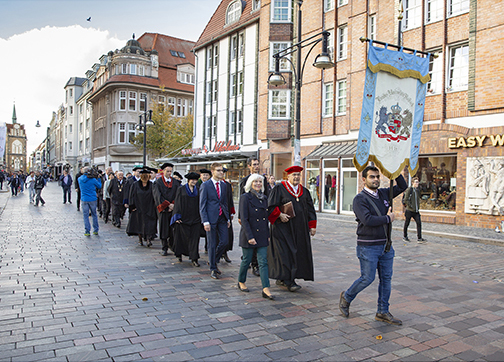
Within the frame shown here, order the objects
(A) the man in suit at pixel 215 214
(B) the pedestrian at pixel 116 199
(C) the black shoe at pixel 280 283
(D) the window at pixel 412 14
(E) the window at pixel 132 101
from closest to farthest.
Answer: (C) the black shoe at pixel 280 283
(A) the man in suit at pixel 215 214
(B) the pedestrian at pixel 116 199
(D) the window at pixel 412 14
(E) the window at pixel 132 101

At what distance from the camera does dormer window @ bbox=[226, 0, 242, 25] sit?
101 ft

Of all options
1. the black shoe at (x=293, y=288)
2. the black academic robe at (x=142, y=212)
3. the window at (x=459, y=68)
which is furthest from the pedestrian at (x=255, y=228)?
the window at (x=459, y=68)

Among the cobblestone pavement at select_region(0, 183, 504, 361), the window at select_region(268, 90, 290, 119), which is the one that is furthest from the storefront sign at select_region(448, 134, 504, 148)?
the window at select_region(268, 90, 290, 119)

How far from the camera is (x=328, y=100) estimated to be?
22.5 m

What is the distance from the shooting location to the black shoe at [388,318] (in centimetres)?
482

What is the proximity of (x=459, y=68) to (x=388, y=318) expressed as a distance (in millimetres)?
14681

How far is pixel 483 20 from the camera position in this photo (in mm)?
15359

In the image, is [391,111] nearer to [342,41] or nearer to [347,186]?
[347,186]

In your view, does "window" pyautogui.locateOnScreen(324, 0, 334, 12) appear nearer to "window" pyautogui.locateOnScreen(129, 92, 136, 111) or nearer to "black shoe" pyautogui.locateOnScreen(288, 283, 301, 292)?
"black shoe" pyautogui.locateOnScreen(288, 283, 301, 292)

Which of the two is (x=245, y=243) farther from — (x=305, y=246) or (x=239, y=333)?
(x=239, y=333)

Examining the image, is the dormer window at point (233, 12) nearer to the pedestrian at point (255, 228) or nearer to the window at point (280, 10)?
the window at point (280, 10)

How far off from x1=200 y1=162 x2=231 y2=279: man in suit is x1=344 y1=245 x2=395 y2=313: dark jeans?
2792 millimetres

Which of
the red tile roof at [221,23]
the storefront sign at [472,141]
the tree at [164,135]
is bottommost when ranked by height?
the storefront sign at [472,141]

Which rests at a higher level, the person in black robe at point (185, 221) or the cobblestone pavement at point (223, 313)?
the person in black robe at point (185, 221)
